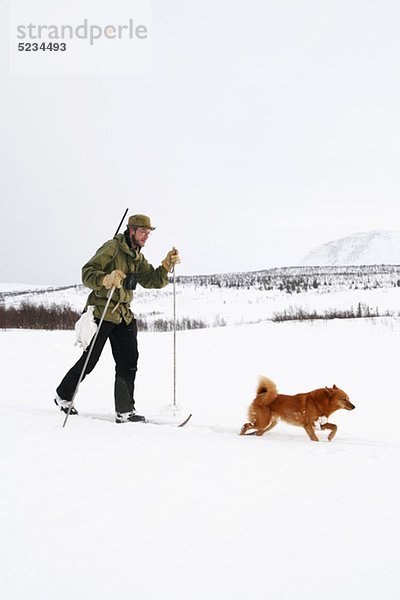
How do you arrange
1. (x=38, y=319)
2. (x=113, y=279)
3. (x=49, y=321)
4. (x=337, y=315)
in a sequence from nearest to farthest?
(x=113, y=279)
(x=337, y=315)
(x=49, y=321)
(x=38, y=319)

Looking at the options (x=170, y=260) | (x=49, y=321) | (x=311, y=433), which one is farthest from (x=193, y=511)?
(x=49, y=321)

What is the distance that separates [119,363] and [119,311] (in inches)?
23.6

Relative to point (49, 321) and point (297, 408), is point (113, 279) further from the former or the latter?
point (49, 321)

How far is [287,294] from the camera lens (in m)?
34.3

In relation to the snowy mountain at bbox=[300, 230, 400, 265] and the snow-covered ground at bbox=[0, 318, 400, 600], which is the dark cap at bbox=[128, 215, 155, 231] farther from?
the snowy mountain at bbox=[300, 230, 400, 265]

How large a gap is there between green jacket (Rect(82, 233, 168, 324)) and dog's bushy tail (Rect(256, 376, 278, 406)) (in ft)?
5.43

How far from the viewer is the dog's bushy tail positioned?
4543mm

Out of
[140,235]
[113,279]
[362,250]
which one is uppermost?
[362,250]

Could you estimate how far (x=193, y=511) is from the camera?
8.83ft

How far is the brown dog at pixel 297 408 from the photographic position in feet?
14.4

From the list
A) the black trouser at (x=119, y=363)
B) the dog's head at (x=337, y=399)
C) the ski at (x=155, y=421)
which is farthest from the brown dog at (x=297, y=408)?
the black trouser at (x=119, y=363)

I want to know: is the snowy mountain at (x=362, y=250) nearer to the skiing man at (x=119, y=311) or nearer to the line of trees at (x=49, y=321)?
the line of trees at (x=49, y=321)

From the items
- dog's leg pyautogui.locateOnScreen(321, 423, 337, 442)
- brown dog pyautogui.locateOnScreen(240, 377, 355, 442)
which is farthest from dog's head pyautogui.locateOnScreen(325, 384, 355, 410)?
dog's leg pyautogui.locateOnScreen(321, 423, 337, 442)

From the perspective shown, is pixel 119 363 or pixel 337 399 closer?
pixel 337 399
